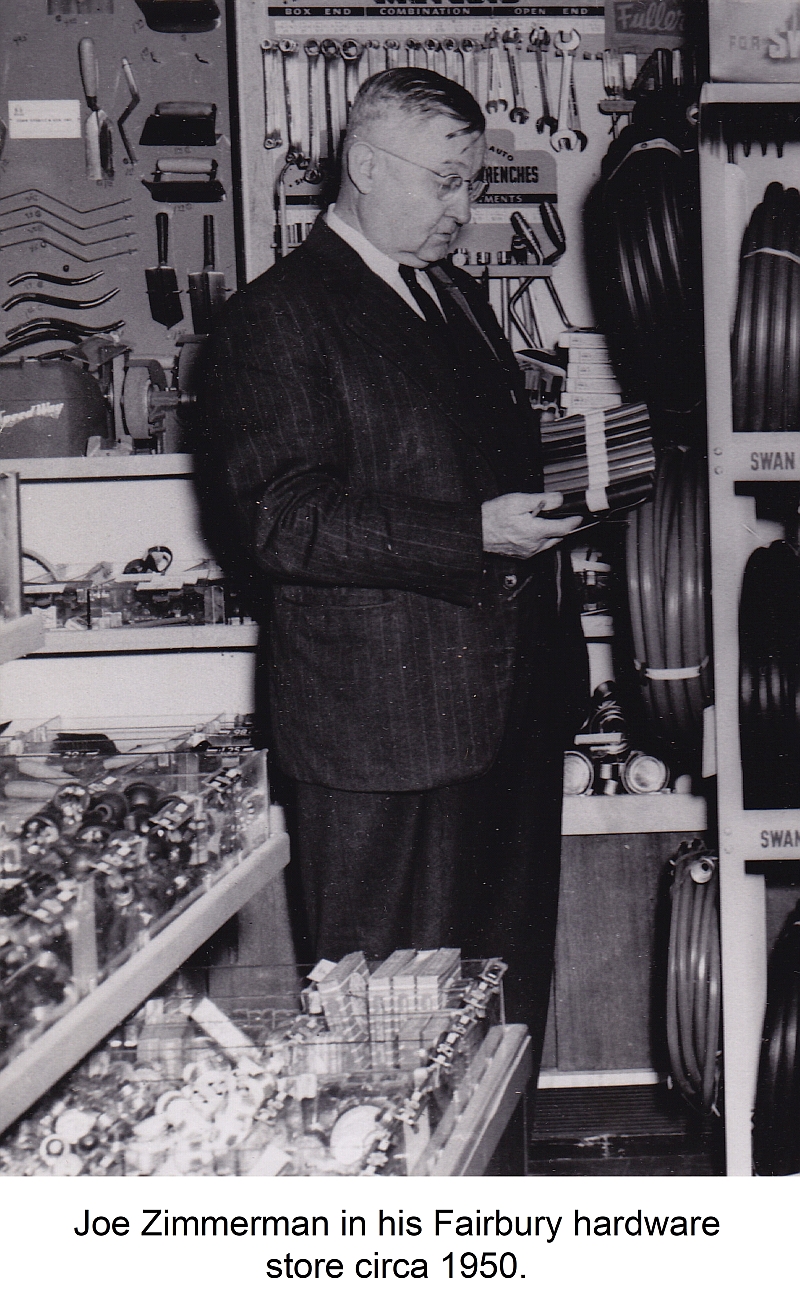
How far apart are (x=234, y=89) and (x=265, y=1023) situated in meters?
2.00

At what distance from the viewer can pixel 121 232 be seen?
2492mm

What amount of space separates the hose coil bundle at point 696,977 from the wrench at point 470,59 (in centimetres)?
168

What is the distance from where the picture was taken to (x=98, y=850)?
124 centimetres

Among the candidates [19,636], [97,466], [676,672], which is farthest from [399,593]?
[97,466]

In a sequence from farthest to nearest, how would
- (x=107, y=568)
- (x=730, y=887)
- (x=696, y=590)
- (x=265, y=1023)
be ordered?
(x=107, y=568) < (x=696, y=590) < (x=730, y=887) < (x=265, y=1023)

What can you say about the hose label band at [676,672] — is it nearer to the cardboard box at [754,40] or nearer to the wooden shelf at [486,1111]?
the wooden shelf at [486,1111]

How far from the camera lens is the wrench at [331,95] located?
2.46m

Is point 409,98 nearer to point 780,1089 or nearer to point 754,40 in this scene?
point 754,40

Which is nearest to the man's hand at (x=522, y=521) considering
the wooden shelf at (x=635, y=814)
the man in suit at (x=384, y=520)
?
the man in suit at (x=384, y=520)

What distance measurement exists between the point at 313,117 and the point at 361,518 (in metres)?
1.32

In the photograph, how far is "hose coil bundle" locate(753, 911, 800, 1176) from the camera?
63.3 inches
